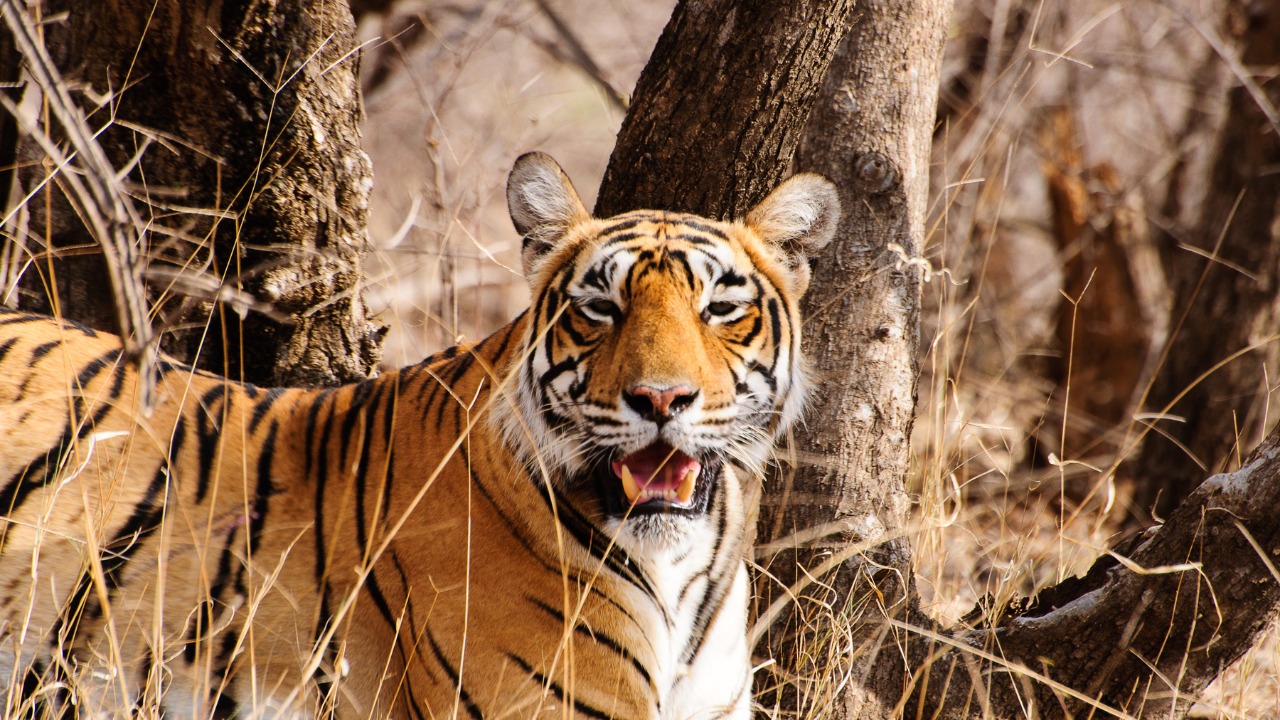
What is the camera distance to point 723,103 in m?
3.03

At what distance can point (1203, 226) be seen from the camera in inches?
217

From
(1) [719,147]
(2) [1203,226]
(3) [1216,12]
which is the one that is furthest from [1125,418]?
(1) [719,147]

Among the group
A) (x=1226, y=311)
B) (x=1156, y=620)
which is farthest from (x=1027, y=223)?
(x=1156, y=620)

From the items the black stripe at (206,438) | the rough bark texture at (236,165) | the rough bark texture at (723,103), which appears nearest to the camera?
the black stripe at (206,438)

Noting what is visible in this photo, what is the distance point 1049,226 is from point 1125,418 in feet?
5.61

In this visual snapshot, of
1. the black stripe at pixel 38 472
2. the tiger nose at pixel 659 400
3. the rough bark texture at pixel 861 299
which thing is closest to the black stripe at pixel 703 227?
the tiger nose at pixel 659 400

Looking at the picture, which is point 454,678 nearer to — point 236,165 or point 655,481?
point 655,481

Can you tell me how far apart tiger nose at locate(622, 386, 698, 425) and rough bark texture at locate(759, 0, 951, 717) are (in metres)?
1.23

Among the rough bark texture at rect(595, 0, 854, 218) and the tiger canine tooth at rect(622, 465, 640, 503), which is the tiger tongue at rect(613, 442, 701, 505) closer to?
the tiger canine tooth at rect(622, 465, 640, 503)

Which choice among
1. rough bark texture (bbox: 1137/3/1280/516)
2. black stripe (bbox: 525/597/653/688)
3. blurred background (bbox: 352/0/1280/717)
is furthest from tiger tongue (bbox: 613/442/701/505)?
rough bark texture (bbox: 1137/3/1280/516)

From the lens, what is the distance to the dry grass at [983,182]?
5004 mm

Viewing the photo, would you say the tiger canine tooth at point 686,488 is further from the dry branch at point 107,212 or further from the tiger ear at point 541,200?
the dry branch at point 107,212

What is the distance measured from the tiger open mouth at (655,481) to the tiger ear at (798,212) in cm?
67

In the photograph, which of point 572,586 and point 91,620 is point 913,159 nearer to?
point 572,586
